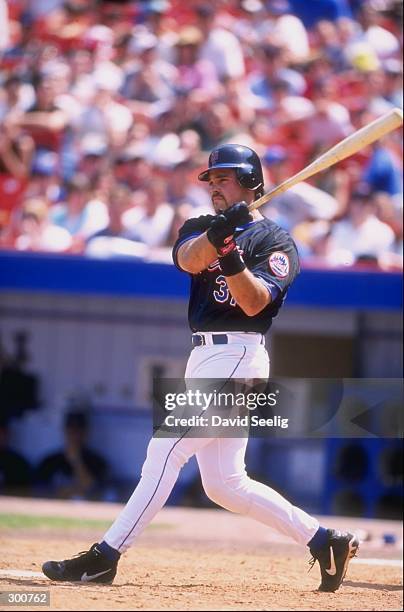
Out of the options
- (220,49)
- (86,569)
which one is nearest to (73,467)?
(220,49)

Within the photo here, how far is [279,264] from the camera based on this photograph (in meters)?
4.35

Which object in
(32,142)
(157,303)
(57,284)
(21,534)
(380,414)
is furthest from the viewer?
(32,142)

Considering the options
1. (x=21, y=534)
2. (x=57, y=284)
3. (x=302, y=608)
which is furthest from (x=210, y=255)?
(x=57, y=284)

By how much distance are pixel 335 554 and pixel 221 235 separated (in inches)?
56.2

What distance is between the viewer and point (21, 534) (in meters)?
6.61

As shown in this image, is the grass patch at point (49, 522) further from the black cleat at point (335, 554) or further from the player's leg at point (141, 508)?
the black cleat at point (335, 554)

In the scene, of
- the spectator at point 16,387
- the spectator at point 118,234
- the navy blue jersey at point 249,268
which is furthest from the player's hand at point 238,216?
the spectator at point 16,387

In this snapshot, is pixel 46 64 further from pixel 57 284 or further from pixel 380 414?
pixel 380 414

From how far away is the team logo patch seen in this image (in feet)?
14.2

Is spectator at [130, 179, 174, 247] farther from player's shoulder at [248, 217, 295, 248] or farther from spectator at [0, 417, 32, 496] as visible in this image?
player's shoulder at [248, 217, 295, 248]

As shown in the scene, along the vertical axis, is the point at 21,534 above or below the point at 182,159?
below

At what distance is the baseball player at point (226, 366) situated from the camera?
430 centimetres

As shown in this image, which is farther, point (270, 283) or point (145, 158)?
point (145, 158)

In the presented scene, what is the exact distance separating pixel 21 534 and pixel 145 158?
14.7 ft
